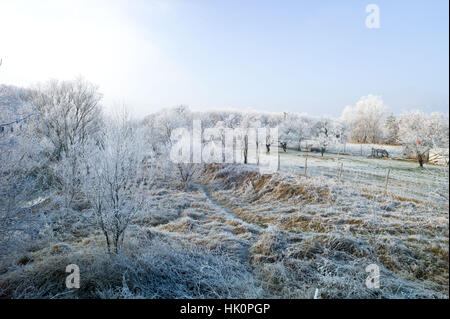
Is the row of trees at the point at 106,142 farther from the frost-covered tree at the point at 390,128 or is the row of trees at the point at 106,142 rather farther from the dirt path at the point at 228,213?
the dirt path at the point at 228,213

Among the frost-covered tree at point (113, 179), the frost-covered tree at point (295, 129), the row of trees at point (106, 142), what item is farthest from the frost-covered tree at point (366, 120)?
the frost-covered tree at point (113, 179)

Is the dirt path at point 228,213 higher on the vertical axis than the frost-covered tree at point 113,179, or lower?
lower

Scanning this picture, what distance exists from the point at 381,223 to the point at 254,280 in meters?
4.63

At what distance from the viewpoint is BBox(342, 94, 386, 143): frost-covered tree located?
16.5m

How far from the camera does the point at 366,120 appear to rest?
63.2ft

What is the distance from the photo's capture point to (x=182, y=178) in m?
16.0

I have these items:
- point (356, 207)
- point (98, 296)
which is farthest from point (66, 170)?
point (356, 207)

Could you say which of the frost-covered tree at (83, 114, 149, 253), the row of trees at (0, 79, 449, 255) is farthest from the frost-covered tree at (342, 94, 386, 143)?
the frost-covered tree at (83, 114, 149, 253)

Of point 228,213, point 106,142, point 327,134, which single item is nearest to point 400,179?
point 228,213

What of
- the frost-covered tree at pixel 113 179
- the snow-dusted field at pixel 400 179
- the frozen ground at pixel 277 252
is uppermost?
the frost-covered tree at pixel 113 179

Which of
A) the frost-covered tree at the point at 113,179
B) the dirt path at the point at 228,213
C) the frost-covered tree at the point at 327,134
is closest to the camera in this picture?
the frost-covered tree at the point at 113,179

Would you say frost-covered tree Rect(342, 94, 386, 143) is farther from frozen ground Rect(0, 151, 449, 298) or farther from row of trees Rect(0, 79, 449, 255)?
frozen ground Rect(0, 151, 449, 298)

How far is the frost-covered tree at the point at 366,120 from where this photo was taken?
54.1 ft

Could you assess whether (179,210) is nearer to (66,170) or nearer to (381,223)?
(66,170)
